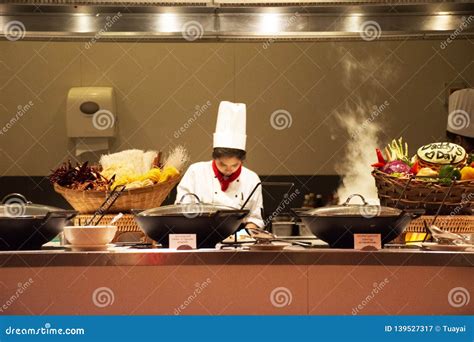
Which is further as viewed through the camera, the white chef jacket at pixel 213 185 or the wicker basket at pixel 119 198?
the white chef jacket at pixel 213 185

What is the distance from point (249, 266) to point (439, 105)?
4197 mm

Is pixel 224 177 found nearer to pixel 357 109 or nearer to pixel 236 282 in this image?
pixel 357 109

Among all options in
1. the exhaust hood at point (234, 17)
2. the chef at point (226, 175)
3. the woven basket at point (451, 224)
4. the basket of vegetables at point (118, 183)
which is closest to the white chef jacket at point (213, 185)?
the chef at point (226, 175)

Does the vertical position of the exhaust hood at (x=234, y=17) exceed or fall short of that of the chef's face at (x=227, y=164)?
it exceeds it

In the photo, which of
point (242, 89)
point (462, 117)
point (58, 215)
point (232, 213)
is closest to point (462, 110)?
point (462, 117)

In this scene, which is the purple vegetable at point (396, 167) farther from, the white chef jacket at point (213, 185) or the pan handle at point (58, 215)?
the white chef jacket at point (213, 185)

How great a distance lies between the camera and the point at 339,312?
7.39 ft

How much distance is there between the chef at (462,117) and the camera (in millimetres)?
5719

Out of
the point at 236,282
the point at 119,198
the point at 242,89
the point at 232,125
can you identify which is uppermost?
the point at 242,89

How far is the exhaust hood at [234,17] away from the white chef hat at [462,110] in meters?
2.09

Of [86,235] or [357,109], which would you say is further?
[357,109]

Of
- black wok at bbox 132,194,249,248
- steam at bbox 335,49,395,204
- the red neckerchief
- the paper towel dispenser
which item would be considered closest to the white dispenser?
the paper towel dispenser

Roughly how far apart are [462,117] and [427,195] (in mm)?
2855

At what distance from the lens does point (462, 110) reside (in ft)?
19.1
